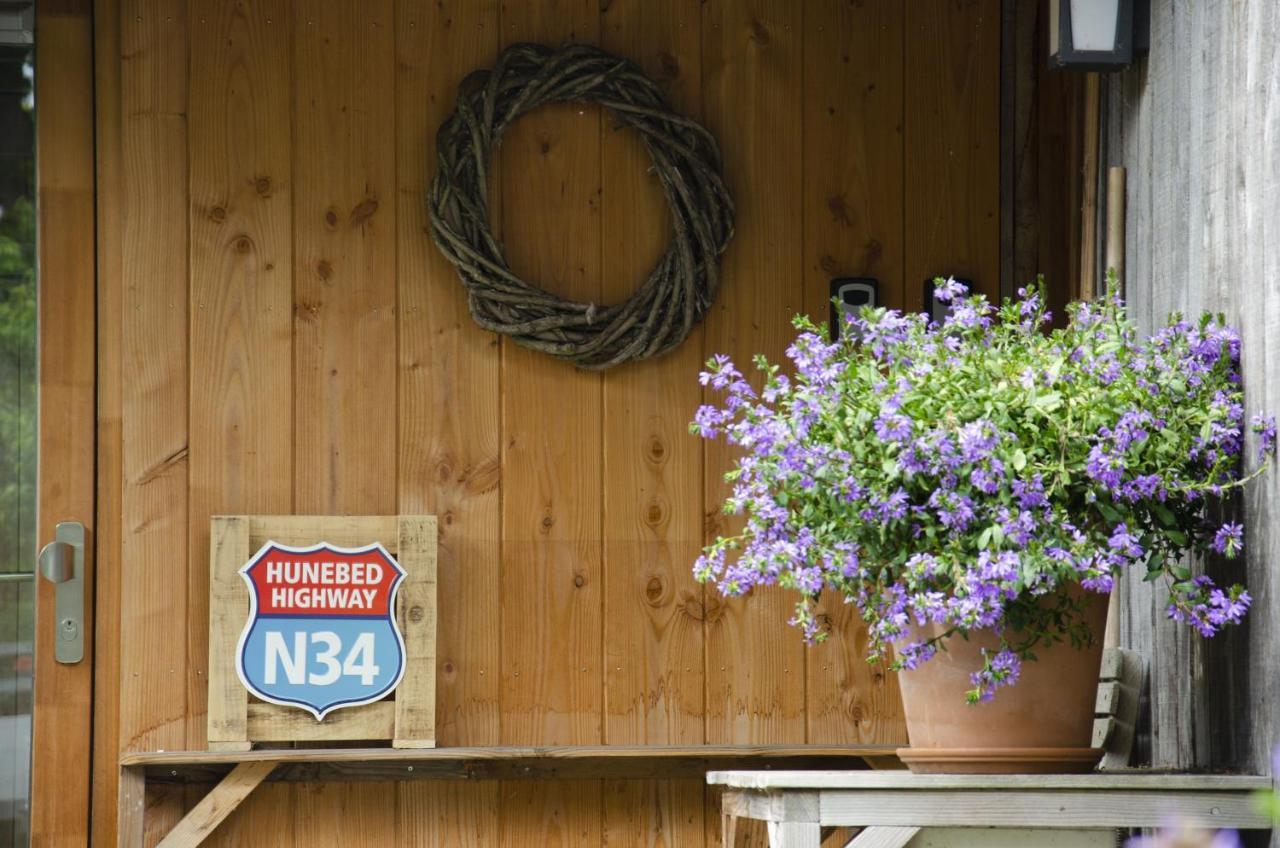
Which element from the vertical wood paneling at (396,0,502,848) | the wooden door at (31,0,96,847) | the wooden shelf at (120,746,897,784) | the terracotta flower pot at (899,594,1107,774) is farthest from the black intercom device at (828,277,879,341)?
the wooden door at (31,0,96,847)

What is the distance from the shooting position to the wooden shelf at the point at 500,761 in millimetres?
2785

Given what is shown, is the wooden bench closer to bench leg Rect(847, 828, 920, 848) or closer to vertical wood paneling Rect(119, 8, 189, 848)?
vertical wood paneling Rect(119, 8, 189, 848)

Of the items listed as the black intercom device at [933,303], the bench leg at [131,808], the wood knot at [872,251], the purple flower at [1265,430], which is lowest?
the bench leg at [131,808]

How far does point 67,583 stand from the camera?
9.43ft

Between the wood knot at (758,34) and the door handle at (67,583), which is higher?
the wood knot at (758,34)

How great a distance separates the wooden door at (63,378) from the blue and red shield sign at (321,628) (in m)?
0.32

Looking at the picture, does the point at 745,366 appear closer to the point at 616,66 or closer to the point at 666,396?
the point at 666,396

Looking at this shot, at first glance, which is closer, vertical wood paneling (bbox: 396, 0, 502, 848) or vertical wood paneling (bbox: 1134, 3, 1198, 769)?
vertical wood paneling (bbox: 1134, 3, 1198, 769)

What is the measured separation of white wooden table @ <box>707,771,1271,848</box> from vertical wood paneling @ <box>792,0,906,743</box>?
125cm

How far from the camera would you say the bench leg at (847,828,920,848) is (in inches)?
68.3

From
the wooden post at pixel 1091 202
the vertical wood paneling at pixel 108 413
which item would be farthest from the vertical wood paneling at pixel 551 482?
the wooden post at pixel 1091 202

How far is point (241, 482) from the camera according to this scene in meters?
2.92

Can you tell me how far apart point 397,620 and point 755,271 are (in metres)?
0.91

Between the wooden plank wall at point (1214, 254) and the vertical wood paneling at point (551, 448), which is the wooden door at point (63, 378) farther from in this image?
the wooden plank wall at point (1214, 254)
